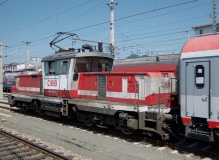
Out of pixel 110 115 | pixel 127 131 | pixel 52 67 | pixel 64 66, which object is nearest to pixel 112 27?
pixel 52 67

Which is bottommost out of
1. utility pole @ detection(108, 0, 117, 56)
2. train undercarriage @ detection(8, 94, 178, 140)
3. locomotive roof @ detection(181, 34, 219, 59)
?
train undercarriage @ detection(8, 94, 178, 140)

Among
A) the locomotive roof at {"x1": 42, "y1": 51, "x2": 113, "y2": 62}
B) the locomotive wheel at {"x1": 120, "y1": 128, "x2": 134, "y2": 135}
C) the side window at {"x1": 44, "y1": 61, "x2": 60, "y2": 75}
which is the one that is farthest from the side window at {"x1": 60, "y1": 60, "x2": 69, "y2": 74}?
the locomotive wheel at {"x1": 120, "y1": 128, "x2": 134, "y2": 135}

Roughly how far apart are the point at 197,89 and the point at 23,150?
5.40 metres

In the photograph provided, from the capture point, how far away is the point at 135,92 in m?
9.59

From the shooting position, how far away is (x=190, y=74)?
772 centimetres

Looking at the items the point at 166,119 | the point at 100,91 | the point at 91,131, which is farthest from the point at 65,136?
the point at 166,119

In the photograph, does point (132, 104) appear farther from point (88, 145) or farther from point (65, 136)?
point (65, 136)

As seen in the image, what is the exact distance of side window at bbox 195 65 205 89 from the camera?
741 cm

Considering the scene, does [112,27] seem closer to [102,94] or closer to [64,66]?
[64,66]

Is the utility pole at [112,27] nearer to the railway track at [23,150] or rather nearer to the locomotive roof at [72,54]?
the locomotive roof at [72,54]

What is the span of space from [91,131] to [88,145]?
222cm

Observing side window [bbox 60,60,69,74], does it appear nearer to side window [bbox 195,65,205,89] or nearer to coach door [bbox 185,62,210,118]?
coach door [bbox 185,62,210,118]

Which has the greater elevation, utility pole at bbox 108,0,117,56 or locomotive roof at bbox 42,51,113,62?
utility pole at bbox 108,0,117,56

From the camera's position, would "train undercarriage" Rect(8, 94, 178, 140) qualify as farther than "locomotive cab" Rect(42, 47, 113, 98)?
No
